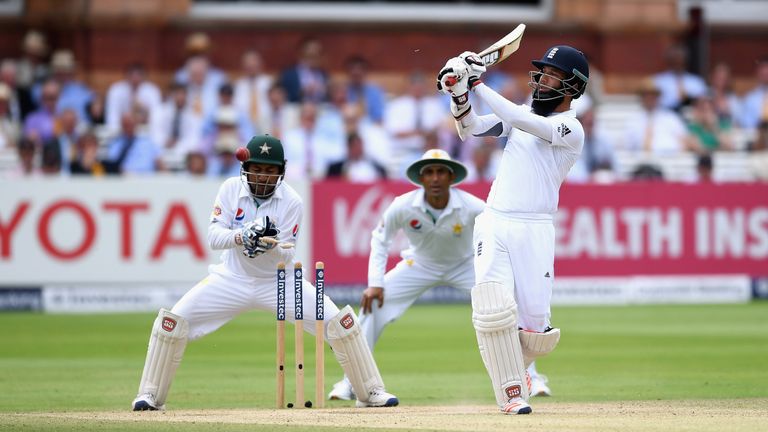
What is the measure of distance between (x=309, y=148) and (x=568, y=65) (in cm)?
1003

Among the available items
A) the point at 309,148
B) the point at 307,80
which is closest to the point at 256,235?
the point at 309,148

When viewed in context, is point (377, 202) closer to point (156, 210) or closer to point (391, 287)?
point (156, 210)

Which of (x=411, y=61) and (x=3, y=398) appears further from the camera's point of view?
(x=411, y=61)

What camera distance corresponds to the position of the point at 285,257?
8.77 m

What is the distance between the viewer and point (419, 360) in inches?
474

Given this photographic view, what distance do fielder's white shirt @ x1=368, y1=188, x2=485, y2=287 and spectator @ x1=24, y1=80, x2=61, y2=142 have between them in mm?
8550

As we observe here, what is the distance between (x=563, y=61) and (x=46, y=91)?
37.5ft

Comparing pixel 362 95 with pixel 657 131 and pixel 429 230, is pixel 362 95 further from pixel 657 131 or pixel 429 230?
pixel 429 230

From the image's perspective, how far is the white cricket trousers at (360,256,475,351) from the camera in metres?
10.1

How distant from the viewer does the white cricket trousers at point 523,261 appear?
26.6 feet

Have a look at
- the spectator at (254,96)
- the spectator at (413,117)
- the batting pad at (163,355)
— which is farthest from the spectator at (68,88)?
the batting pad at (163,355)

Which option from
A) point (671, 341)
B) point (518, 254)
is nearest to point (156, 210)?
point (671, 341)

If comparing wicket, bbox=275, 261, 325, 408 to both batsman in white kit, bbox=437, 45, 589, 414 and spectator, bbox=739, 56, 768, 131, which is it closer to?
batsman in white kit, bbox=437, 45, 589, 414

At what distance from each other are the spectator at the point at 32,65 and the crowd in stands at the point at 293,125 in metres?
0.02
